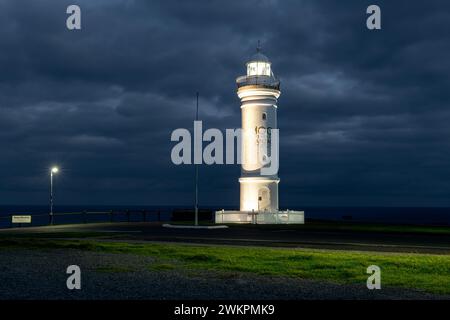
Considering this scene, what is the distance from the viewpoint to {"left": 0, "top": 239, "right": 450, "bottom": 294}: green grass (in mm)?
14139

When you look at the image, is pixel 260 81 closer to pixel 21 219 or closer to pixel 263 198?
pixel 263 198

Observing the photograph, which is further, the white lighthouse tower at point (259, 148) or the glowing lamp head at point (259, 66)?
the glowing lamp head at point (259, 66)

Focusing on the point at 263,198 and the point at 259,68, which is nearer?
the point at 263,198

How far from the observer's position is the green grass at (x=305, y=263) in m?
14.1

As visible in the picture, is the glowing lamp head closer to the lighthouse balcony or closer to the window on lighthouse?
the window on lighthouse

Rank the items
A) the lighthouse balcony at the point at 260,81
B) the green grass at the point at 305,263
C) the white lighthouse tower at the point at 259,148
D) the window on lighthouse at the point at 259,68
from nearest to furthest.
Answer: the green grass at the point at 305,263
the white lighthouse tower at the point at 259,148
the lighthouse balcony at the point at 260,81
the window on lighthouse at the point at 259,68

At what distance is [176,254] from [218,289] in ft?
23.0

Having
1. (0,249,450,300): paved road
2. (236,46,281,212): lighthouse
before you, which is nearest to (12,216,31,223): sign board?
(236,46,281,212): lighthouse

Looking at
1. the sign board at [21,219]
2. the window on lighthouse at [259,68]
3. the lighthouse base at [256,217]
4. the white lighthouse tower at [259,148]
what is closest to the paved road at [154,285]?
the sign board at [21,219]

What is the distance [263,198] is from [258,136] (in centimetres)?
499

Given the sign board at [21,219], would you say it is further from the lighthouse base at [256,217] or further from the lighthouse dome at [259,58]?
the lighthouse dome at [259,58]

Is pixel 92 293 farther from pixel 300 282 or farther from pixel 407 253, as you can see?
pixel 407 253

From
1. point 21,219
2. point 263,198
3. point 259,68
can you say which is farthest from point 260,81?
point 21,219

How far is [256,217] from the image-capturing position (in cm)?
4372
